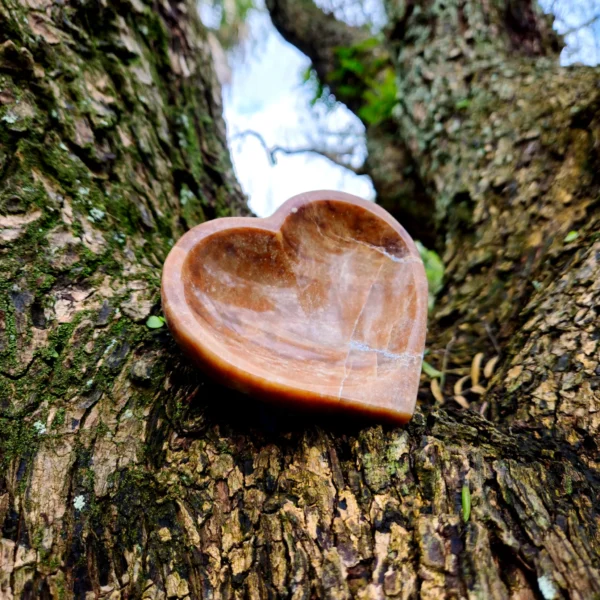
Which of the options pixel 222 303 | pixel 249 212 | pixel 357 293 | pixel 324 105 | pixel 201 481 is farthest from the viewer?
pixel 324 105

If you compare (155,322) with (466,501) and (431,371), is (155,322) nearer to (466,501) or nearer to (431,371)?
(466,501)

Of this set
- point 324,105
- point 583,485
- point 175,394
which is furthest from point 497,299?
point 324,105

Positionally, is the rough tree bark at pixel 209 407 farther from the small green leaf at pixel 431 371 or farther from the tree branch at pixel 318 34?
the tree branch at pixel 318 34

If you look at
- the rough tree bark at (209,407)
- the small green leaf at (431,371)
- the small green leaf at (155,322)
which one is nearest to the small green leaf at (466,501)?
the rough tree bark at (209,407)

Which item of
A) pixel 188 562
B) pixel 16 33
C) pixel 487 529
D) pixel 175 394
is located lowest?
pixel 188 562

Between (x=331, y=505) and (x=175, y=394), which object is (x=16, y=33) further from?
(x=331, y=505)
